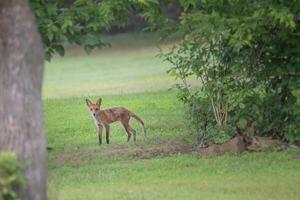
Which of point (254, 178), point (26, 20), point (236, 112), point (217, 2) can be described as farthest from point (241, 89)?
point (26, 20)

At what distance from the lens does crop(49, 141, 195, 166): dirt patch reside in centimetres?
1297

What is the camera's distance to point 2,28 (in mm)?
7707

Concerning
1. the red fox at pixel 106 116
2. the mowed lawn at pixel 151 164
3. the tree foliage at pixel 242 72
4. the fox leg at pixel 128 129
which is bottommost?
the mowed lawn at pixel 151 164

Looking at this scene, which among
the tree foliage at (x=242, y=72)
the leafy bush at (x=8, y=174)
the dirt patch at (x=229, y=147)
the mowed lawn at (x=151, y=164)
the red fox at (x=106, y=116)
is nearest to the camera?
the leafy bush at (x=8, y=174)

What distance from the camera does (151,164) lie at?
479 inches

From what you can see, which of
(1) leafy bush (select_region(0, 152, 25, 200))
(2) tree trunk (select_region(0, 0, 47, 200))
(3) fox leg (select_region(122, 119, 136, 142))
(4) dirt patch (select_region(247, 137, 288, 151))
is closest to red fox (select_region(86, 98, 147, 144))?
(3) fox leg (select_region(122, 119, 136, 142))

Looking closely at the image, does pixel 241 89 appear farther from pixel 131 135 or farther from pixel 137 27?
pixel 137 27

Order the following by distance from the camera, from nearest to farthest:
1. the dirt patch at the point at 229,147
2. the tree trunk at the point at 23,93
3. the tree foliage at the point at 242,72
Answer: the tree trunk at the point at 23,93
the tree foliage at the point at 242,72
the dirt patch at the point at 229,147

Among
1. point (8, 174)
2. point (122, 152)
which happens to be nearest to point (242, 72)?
point (122, 152)

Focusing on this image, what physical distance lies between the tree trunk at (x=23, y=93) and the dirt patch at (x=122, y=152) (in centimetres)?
503

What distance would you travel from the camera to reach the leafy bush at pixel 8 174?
696 centimetres

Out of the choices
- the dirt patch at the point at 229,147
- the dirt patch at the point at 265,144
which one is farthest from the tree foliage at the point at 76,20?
the dirt patch at the point at 265,144

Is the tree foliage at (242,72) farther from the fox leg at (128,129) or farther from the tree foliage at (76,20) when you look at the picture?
the fox leg at (128,129)

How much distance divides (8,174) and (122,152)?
6329 millimetres
